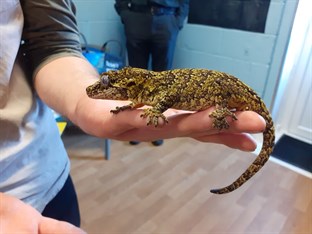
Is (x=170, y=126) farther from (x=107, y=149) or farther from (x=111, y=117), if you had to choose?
(x=107, y=149)

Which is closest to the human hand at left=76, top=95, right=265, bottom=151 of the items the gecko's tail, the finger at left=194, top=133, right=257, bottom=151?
the finger at left=194, top=133, right=257, bottom=151

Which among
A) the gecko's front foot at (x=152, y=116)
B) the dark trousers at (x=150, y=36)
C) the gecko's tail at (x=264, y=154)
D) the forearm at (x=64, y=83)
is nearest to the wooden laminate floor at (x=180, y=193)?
the dark trousers at (x=150, y=36)

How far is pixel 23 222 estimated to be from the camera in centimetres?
56

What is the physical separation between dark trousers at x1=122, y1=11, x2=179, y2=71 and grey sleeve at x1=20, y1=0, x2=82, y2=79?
5.49 feet

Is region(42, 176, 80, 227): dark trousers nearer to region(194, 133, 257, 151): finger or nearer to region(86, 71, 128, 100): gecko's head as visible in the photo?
region(86, 71, 128, 100): gecko's head

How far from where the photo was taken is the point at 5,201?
1.91 feet

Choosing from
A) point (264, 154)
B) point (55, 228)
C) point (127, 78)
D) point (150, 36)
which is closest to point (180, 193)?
point (150, 36)

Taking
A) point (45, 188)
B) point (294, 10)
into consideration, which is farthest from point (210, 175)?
point (45, 188)

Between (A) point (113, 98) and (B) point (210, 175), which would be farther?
(B) point (210, 175)

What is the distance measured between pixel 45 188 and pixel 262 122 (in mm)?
589

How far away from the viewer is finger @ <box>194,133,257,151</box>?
0.64m

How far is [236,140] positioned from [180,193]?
1.62 metres

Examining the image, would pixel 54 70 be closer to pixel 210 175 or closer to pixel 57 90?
pixel 57 90

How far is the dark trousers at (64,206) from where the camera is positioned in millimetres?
842
